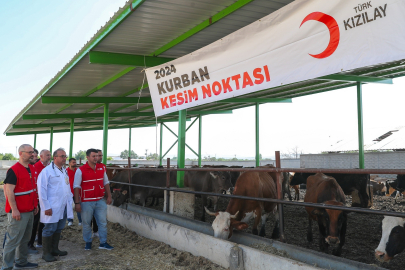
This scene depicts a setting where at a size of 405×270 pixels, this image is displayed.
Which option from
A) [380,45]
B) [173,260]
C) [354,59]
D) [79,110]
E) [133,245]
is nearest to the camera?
[380,45]

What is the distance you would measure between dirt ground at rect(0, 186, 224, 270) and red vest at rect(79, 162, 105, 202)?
2.91ft

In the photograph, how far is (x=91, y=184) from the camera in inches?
226

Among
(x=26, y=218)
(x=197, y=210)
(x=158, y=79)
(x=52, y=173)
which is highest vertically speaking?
(x=158, y=79)

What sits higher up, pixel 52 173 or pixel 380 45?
A: pixel 380 45

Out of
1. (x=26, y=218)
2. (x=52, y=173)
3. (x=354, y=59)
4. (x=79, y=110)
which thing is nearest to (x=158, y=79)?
(x=52, y=173)

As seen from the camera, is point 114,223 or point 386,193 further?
point 386,193

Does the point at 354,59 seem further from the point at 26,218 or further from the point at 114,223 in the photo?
the point at 114,223

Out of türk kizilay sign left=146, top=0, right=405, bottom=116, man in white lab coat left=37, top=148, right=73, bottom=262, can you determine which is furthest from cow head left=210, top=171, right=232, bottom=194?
man in white lab coat left=37, top=148, right=73, bottom=262

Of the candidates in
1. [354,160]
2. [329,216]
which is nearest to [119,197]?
[329,216]

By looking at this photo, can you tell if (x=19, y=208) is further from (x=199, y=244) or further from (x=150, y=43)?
(x=150, y=43)

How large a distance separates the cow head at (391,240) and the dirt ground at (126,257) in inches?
82.1

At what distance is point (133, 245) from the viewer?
5855 mm

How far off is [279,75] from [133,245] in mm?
3795

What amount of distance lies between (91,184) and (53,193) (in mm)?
787
